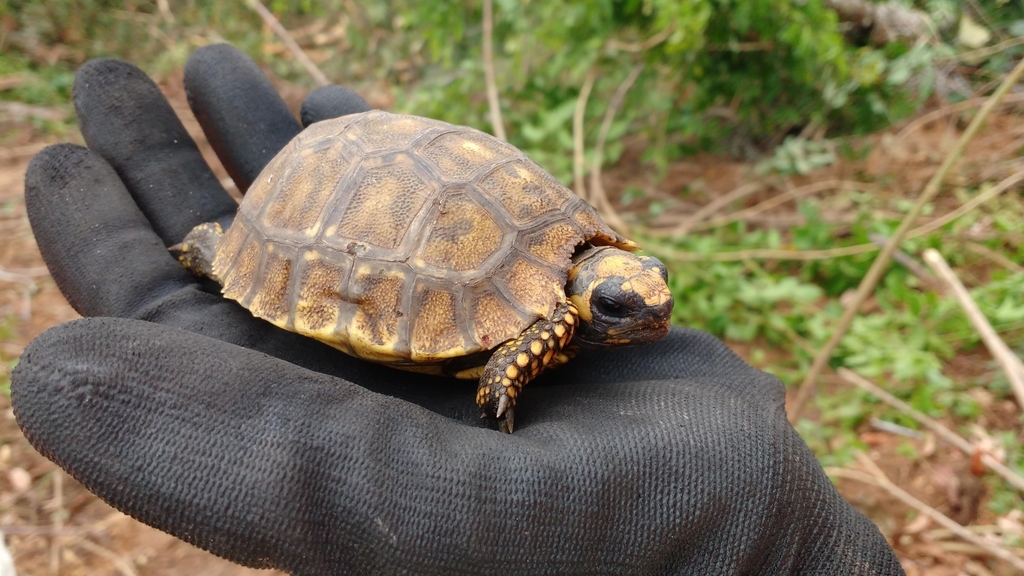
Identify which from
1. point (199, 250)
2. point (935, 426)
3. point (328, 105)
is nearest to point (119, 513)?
point (199, 250)

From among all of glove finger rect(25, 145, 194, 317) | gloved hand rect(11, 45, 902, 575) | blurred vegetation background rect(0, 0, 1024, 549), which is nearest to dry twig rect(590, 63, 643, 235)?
blurred vegetation background rect(0, 0, 1024, 549)

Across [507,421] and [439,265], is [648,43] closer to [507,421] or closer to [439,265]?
[439,265]

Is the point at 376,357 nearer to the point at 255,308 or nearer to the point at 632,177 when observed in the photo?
the point at 255,308

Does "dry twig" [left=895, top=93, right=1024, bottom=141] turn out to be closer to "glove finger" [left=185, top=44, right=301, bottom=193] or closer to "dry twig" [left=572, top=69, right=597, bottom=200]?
"dry twig" [left=572, top=69, right=597, bottom=200]

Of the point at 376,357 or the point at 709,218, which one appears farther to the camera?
the point at 709,218

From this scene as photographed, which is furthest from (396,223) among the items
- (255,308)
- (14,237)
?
(14,237)

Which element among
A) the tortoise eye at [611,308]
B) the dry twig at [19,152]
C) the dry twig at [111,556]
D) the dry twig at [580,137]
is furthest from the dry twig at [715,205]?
the dry twig at [19,152]
